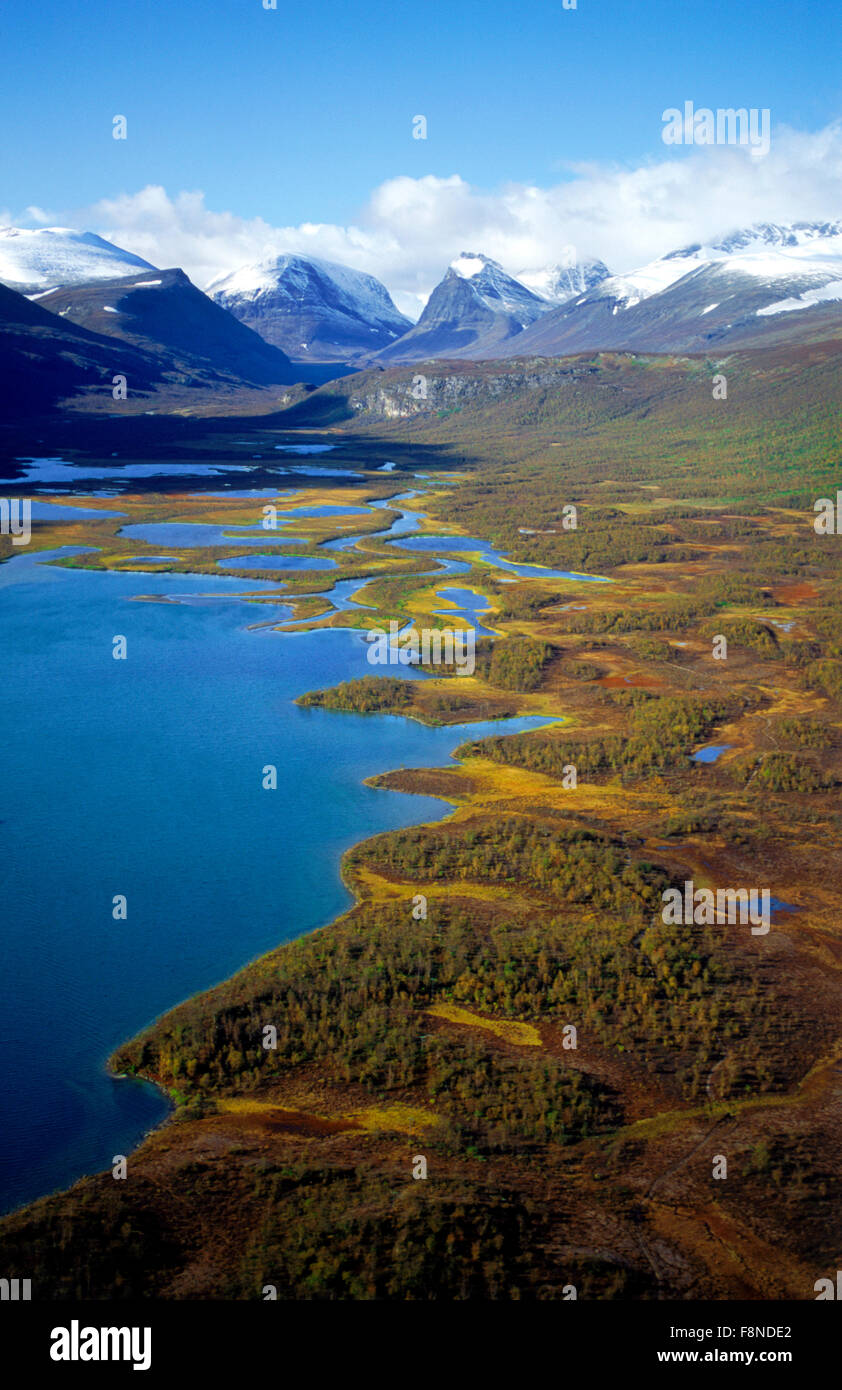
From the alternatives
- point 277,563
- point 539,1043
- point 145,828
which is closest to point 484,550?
point 277,563

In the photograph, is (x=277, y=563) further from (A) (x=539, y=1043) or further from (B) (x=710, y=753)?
(A) (x=539, y=1043)

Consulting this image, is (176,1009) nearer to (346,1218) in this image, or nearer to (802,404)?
(346,1218)

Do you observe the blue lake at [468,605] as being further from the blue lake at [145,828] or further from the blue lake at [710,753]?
the blue lake at [710,753]

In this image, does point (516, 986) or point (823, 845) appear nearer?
point (516, 986)

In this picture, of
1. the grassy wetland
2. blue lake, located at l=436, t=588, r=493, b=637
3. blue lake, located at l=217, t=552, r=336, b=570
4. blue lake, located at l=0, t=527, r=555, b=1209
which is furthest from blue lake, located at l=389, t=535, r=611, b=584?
the grassy wetland

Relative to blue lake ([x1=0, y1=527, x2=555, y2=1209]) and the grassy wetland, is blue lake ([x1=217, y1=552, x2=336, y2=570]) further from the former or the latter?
the grassy wetland

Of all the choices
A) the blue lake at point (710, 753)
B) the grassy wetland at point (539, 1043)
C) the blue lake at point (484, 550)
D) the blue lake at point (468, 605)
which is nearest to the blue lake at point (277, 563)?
the blue lake at point (484, 550)

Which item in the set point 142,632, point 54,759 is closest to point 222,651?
point 142,632
